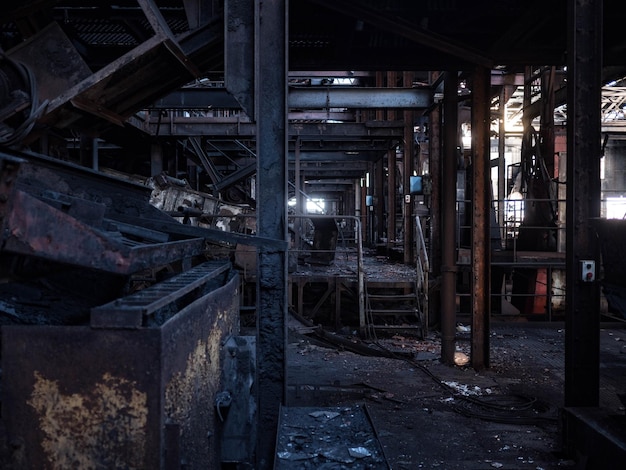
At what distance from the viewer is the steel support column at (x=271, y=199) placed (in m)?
3.81

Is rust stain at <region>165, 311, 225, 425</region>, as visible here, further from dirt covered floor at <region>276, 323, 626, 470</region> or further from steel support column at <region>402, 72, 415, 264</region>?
steel support column at <region>402, 72, 415, 264</region>

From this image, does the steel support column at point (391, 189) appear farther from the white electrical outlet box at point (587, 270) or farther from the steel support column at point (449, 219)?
the white electrical outlet box at point (587, 270)

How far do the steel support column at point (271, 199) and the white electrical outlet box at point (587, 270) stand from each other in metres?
2.55

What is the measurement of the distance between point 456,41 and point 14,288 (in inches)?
235

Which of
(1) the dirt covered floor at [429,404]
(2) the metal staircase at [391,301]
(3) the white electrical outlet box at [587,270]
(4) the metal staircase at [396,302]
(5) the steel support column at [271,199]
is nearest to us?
(1) the dirt covered floor at [429,404]

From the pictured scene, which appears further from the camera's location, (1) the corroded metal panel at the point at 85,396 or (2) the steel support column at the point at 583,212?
(2) the steel support column at the point at 583,212

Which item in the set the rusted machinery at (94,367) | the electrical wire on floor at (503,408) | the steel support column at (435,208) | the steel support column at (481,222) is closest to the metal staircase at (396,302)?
the steel support column at (435,208)

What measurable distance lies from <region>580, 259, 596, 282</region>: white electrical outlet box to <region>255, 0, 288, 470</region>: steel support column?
2.55 m

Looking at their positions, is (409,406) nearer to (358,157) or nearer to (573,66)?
(573,66)

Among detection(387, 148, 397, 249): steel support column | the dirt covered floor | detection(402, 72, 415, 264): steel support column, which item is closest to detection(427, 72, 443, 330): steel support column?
the dirt covered floor

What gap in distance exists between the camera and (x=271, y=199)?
3.83 meters

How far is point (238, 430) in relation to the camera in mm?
2881

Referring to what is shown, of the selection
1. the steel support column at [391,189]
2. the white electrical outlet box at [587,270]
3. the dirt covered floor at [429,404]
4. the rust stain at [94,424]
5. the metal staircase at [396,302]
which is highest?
the steel support column at [391,189]

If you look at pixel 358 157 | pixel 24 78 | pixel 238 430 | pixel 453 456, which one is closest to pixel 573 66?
pixel 453 456
